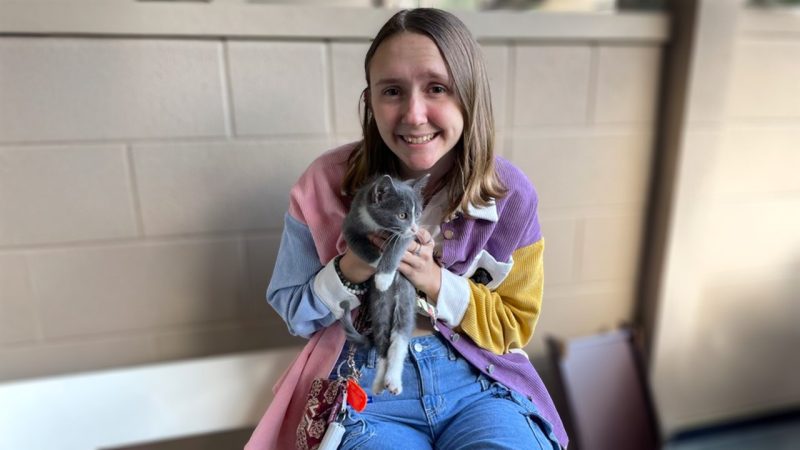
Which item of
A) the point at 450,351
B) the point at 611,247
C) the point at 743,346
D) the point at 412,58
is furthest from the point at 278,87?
the point at 743,346

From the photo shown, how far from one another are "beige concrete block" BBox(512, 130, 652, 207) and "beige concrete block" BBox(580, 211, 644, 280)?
56 millimetres

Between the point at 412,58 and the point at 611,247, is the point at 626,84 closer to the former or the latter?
the point at 611,247

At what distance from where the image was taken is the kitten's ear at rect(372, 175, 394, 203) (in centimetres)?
61

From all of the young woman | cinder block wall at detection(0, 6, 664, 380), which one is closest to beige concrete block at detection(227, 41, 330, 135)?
cinder block wall at detection(0, 6, 664, 380)

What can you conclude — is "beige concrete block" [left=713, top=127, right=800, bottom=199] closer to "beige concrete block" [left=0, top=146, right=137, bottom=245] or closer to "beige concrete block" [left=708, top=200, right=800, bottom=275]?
"beige concrete block" [left=708, top=200, right=800, bottom=275]

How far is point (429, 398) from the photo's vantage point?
75 cm

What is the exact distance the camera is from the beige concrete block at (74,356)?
3.37 ft

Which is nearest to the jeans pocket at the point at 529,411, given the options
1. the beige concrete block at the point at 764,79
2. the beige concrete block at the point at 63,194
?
the beige concrete block at the point at 63,194

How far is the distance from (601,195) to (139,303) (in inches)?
46.1

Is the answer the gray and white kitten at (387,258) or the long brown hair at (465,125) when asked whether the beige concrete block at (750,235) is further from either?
the gray and white kitten at (387,258)

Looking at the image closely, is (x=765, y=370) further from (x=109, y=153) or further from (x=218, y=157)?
(x=109, y=153)

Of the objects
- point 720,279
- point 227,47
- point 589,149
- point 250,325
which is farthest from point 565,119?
point 250,325

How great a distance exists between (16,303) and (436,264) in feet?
3.06

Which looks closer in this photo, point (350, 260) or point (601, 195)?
point (350, 260)
